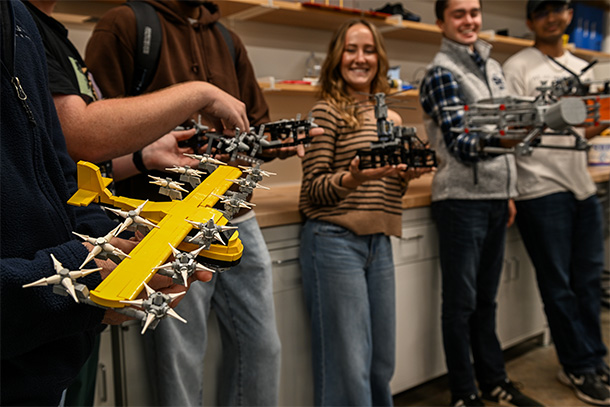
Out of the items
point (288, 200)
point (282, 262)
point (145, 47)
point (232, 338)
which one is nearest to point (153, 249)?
point (145, 47)

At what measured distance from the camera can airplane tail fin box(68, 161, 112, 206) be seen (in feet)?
2.42

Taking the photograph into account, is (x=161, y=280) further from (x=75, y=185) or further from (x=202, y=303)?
(x=202, y=303)

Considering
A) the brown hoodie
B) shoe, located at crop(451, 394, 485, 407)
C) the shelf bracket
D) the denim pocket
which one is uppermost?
the shelf bracket

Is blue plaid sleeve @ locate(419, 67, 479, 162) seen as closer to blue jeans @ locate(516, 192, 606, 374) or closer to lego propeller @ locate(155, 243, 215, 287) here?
blue jeans @ locate(516, 192, 606, 374)

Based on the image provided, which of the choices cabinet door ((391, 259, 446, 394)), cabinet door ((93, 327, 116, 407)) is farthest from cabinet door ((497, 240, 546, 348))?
cabinet door ((93, 327, 116, 407))

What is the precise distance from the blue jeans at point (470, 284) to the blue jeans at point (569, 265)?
245mm

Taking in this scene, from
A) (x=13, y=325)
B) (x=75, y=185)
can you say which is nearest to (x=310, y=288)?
(x=75, y=185)

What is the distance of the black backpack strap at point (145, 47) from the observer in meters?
1.44

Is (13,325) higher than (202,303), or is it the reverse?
(13,325)

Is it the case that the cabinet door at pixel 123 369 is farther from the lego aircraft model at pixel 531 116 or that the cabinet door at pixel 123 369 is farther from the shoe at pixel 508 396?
the shoe at pixel 508 396

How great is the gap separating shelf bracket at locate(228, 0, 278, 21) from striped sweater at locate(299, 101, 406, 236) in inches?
31.6

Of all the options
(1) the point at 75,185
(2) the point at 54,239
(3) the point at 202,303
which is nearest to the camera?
(2) the point at 54,239

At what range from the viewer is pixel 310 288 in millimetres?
1886

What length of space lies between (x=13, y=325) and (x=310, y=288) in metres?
1.35
